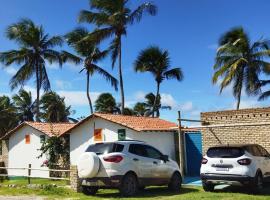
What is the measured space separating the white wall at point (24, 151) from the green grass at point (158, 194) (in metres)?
11.7

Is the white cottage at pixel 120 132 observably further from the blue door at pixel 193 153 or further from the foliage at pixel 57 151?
the blue door at pixel 193 153

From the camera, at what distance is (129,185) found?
46.3ft

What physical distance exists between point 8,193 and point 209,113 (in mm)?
9204

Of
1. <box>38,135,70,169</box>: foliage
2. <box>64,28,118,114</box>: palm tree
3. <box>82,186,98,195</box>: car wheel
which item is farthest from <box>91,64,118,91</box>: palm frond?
<box>82,186,98,195</box>: car wheel

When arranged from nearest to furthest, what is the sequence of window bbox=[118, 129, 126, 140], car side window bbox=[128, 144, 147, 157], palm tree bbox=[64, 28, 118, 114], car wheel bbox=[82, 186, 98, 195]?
car side window bbox=[128, 144, 147, 157] → car wheel bbox=[82, 186, 98, 195] → window bbox=[118, 129, 126, 140] → palm tree bbox=[64, 28, 118, 114]

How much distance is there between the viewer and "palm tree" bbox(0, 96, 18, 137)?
2116 inches

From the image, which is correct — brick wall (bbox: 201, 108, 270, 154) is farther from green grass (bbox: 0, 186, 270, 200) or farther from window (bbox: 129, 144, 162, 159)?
window (bbox: 129, 144, 162, 159)

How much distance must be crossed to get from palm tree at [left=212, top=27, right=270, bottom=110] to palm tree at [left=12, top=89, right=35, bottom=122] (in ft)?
108

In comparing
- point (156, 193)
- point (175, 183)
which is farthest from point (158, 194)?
point (175, 183)

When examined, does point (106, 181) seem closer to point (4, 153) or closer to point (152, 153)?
point (152, 153)

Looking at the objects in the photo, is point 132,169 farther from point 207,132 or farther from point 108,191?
point 207,132

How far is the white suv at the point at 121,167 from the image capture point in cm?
1372

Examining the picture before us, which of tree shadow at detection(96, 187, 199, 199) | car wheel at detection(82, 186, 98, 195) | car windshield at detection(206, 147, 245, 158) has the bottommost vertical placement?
tree shadow at detection(96, 187, 199, 199)

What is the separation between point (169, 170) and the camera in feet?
51.2
